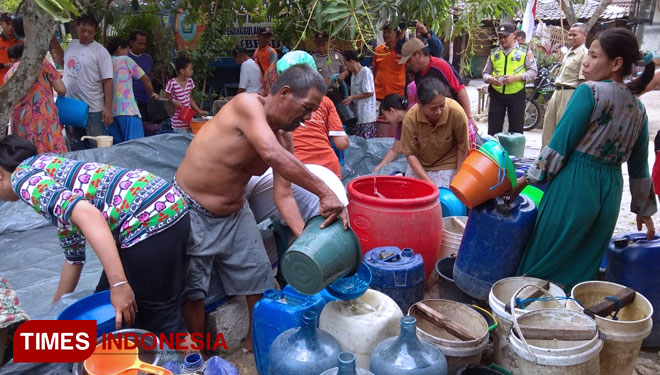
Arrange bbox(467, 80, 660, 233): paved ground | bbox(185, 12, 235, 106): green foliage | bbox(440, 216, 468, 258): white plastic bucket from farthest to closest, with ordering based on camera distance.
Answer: bbox(185, 12, 235, 106): green foliage < bbox(467, 80, 660, 233): paved ground < bbox(440, 216, 468, 258): white plastic bucket

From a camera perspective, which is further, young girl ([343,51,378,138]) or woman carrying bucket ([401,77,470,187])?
young girl ([343,51,378,138])

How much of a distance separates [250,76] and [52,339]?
5.67 metres

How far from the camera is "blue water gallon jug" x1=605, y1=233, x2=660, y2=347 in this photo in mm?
2922

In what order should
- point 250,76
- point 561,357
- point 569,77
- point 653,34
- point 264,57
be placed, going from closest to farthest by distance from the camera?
point 561,357 < point 569,77 < point 250,76 < point 264,57 < point 653,34

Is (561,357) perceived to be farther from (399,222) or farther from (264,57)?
(264,57)

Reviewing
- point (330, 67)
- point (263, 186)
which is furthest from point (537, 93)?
point (263, 186)

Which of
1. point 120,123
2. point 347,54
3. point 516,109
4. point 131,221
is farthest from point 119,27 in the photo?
point 131,221

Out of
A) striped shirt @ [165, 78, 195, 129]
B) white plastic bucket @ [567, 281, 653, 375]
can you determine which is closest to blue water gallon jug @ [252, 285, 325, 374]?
white plastic bucket @ [567, 281, 653, 375]

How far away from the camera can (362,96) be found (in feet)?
22.0

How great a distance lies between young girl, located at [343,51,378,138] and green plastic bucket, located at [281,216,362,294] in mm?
4745

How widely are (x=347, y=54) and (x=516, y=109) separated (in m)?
2.40

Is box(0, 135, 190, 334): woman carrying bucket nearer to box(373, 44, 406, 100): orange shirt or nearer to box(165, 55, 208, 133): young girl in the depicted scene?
box(165, 55, 208, 133): young girl

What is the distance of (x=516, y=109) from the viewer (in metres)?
6.99

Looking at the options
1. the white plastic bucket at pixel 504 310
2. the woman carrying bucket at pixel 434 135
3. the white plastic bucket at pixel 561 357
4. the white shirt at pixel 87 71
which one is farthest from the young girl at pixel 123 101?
the white plastic bucket at pixel 561 357
